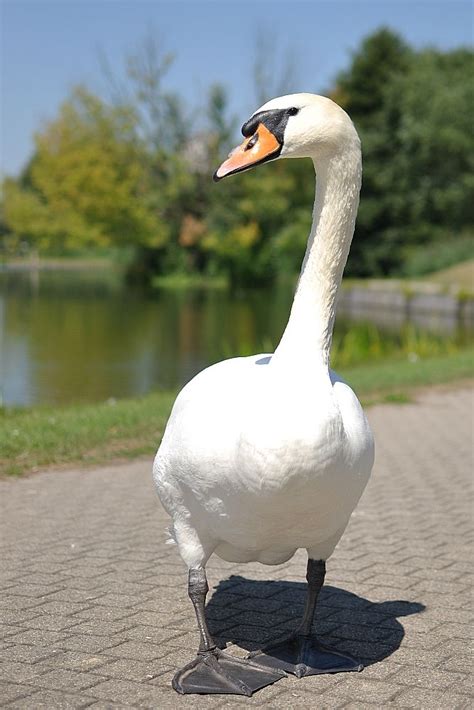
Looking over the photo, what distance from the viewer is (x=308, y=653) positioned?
3775mm

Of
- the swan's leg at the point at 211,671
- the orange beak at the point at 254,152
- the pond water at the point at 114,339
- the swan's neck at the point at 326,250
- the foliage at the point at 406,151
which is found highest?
the foliage at the point at 406,151

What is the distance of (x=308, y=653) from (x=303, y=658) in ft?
0.12

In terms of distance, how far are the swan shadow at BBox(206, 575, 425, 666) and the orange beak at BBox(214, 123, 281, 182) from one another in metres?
1.99

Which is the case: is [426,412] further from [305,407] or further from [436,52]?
[436,52]

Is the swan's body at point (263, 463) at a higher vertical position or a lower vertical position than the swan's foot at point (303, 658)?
higher

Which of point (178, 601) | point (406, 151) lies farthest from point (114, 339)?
point (406, 151)

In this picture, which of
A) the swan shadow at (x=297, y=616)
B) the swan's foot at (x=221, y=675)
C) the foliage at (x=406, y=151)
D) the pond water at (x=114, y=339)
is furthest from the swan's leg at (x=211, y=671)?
the foliage at (x=406, y=151)

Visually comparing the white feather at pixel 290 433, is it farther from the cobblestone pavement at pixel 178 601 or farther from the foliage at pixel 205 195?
the foliage at pixel 205 195

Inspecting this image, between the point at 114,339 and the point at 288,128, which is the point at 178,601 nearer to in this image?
the point at 288,128

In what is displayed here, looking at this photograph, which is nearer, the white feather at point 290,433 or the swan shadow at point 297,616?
the white feather at point 290,433

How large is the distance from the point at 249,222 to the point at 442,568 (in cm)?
5263

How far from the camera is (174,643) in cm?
394

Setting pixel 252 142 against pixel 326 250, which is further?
pixel 326 250

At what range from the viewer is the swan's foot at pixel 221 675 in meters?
3.46
